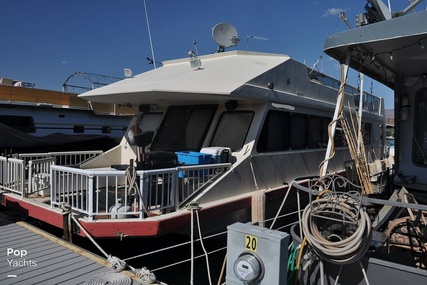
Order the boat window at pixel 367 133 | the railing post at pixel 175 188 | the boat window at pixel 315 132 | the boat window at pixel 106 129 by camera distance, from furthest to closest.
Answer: the boat window at pixel 106 129, the boat window at pixel 367 133, the boat window at pixel 315 132, the railing post at pixel 175 188

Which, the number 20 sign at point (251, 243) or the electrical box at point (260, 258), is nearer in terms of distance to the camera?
the electrical box at point (260, 258)

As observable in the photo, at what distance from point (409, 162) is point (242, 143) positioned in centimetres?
271

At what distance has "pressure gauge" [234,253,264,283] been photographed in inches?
108

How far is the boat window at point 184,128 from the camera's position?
22.3 ft

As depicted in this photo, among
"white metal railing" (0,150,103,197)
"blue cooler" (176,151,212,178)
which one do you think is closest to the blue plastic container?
"blue cooler" (176,151,212,178)

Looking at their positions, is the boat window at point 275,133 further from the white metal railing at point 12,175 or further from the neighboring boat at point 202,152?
the white metal railing at point 12,175

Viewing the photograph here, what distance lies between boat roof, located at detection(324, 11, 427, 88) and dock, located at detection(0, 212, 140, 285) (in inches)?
137

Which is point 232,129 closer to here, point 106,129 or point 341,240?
point 341,240

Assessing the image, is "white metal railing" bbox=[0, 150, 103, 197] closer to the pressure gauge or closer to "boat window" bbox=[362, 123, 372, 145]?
the pressure gauge

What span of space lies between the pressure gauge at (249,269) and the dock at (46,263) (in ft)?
4.37

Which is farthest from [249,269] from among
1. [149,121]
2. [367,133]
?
[367,133]

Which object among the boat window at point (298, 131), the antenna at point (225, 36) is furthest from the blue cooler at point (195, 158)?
the antenna at point (225, 36)

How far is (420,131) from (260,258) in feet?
12.5

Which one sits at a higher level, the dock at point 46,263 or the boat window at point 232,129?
the boat window at point 232,129
